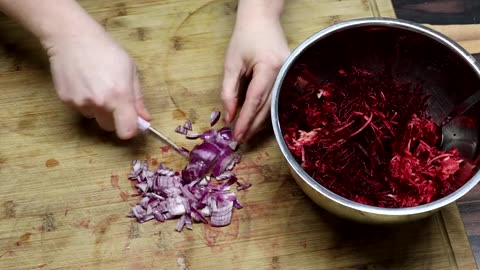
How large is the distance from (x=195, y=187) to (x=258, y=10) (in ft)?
1.54

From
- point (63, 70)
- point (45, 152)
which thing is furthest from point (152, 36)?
point (45, 152)

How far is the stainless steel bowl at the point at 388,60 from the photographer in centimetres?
116

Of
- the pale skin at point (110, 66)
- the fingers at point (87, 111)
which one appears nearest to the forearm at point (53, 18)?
the pale skin at point (110, 66)

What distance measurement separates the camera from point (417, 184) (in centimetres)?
119

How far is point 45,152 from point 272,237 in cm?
61

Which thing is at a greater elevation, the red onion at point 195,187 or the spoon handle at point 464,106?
the spoon handle at point 464,106

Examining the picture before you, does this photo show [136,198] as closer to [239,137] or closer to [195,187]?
[195,187]

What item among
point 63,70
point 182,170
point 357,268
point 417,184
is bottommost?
point 357,268

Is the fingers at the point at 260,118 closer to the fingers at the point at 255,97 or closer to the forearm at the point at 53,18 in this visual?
the fingers at the point at 255,97

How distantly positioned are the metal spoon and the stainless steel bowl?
20mm

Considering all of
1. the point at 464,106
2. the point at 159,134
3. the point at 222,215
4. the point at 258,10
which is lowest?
the point at 222,215

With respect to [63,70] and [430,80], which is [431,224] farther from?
[63,70]

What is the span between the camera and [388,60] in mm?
1360

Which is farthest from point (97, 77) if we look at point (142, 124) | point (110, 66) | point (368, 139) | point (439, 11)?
point (439, 11)
